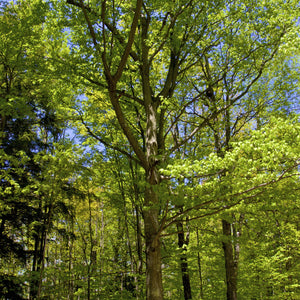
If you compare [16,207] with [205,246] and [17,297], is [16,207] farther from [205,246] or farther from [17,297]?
[205,246]

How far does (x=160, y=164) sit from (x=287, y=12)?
4.46 meters

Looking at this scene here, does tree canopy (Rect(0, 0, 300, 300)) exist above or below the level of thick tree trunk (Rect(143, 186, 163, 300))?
above

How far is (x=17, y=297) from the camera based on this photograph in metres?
7.11

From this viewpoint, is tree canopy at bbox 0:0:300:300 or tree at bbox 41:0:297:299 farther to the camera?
tree at bbox 41:0:297:299

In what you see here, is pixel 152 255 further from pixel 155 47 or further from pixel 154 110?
pixel 155 47

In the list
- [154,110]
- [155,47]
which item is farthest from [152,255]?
[155,47]

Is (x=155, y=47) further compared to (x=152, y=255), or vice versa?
(x=155, y=47)

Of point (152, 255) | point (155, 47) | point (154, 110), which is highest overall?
point (155, 47)

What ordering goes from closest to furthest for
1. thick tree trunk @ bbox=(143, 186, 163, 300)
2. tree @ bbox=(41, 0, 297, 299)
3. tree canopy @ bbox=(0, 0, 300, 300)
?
tree canopy @ bbox=(0, 0, 300, 300) < thick tree trunk @ bbox=(143, 186, 163, 300) < tree @ bbox=(41, 0, 297, 299)

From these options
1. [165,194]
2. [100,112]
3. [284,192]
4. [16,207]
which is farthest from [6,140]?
[284,192]

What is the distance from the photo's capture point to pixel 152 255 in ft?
14.5

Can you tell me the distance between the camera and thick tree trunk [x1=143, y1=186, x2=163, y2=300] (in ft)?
13.7

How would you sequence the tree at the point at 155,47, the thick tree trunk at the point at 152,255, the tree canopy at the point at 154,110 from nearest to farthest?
the tree canopy at the point at 154,110, the thick tree trunk at the point at 152,255, the tree at the point at 155,47

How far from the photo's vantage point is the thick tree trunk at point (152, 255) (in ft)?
13.7
